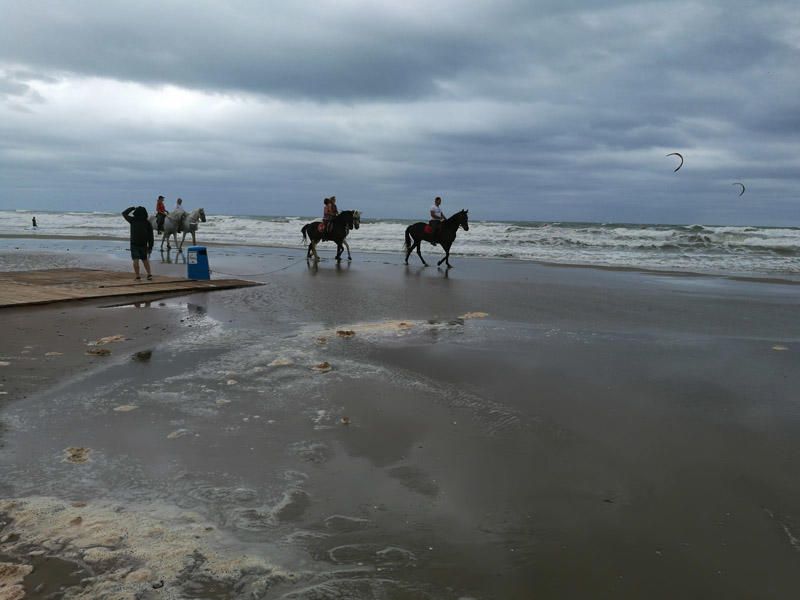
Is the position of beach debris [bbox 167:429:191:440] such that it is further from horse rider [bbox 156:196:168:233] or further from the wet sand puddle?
horse rider [bbox 156:196:168:233]

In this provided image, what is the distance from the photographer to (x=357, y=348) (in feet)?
23.5

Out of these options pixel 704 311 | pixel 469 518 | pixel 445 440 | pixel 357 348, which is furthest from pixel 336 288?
pixel 469 518

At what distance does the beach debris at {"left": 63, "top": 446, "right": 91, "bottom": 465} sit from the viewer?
147 inches

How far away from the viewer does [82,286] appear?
1160cm

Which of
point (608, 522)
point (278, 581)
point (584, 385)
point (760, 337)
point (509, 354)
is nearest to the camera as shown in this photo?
point (278, 581)

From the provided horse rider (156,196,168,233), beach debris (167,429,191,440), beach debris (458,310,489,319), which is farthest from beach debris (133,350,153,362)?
horse rider (156,196,168,233)

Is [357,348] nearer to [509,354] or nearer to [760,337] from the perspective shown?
[509,354]

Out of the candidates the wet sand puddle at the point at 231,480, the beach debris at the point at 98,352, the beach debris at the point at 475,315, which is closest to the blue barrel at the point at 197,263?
the beach debris at the point at 475,315

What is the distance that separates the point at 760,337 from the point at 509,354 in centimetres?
412

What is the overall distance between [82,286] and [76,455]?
8898mm

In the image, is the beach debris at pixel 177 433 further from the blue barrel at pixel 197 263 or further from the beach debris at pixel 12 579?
the blue barrel at pixel 197 263

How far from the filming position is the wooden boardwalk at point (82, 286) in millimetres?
10062

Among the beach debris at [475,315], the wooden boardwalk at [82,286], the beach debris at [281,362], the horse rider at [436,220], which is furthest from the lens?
the horse rider at [436,220]

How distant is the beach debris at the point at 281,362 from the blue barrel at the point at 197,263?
24.5ft
